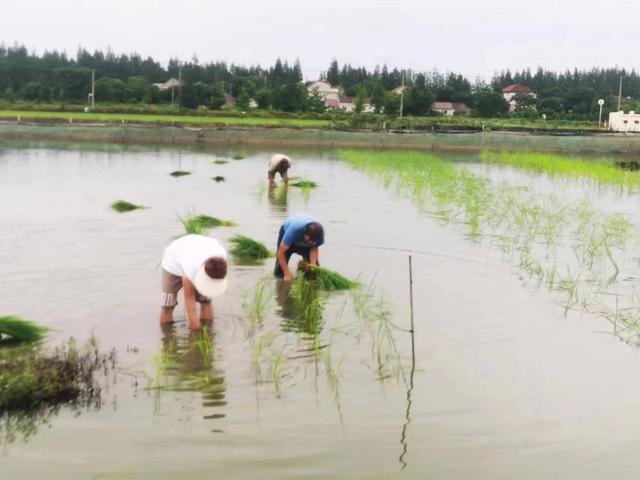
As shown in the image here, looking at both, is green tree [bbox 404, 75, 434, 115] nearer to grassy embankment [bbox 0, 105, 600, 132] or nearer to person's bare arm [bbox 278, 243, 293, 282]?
grassy embankment [bbox 0, 105, 600, 132]

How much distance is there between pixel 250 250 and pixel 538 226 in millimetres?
3735

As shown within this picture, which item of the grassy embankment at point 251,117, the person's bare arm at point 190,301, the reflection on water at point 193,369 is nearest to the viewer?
the reflection on water at point 193,369

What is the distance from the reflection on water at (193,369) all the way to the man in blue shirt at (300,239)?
1.06 meters

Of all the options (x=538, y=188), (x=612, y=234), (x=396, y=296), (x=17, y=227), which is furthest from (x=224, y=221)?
(x=538, y=188)

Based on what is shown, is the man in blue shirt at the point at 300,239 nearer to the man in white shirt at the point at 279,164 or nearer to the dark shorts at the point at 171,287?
the dark shorts at the point at 171,287

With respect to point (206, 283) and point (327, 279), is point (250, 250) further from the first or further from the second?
point (206, 283)

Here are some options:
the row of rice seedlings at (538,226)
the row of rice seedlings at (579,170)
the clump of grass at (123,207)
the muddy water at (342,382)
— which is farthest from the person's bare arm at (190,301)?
the row of rice seedlings at (579,170)

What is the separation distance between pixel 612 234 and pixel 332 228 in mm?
3041

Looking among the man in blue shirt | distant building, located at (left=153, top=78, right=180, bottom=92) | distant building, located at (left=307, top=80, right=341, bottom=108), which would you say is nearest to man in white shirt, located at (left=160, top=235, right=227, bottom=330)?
the man in blue shirt

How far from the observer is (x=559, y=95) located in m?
53.5

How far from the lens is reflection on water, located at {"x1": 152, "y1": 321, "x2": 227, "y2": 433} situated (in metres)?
3.66

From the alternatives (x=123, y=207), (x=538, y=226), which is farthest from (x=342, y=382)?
(x=123, y=207)

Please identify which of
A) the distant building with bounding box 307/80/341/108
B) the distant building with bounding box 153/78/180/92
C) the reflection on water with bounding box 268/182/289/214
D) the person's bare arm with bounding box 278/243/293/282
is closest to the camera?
the person's bare arm with bounding box 278/243/293/282

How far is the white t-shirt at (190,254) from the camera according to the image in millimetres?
4105
